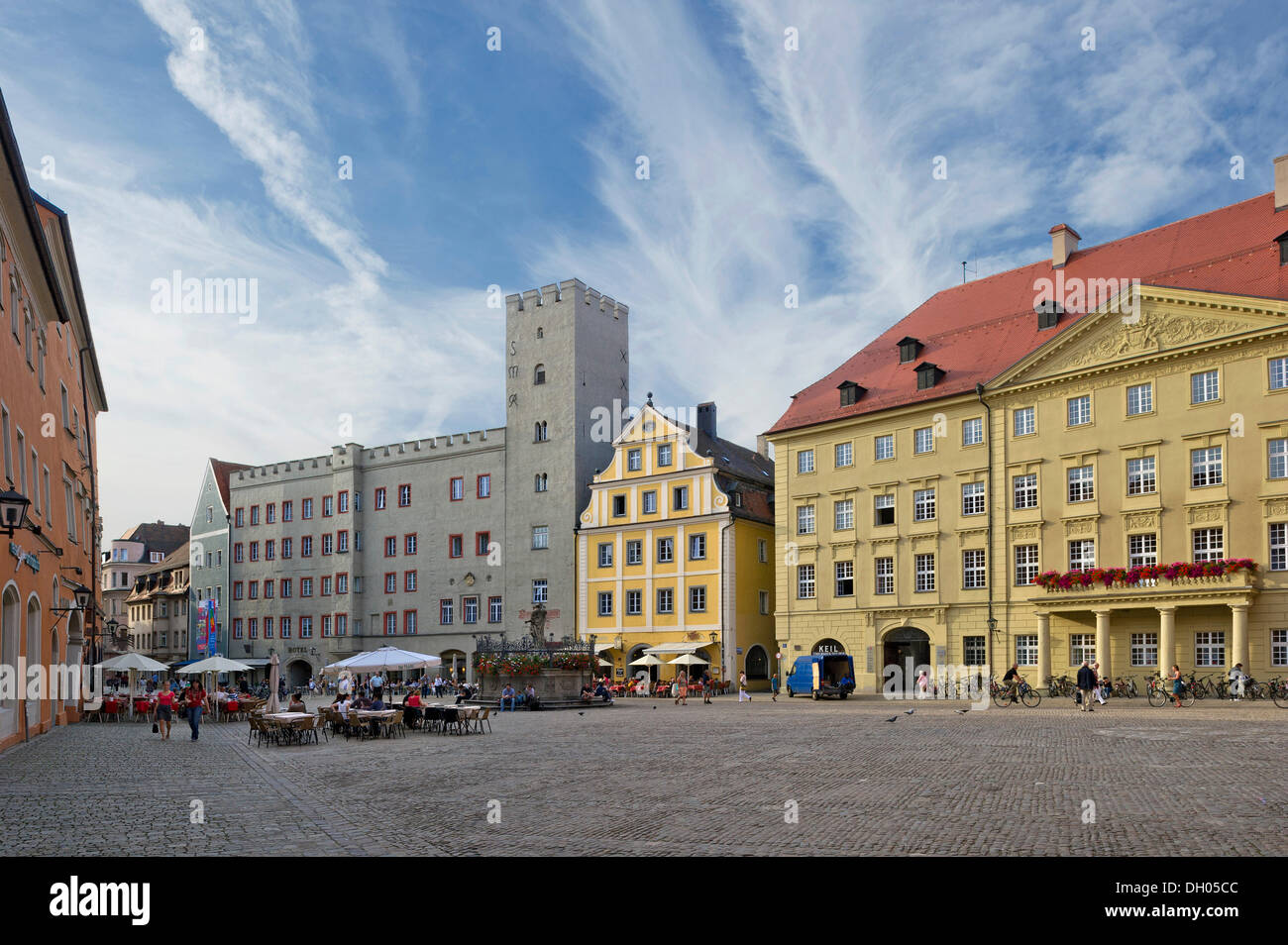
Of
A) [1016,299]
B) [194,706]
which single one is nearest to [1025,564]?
[1016,299]

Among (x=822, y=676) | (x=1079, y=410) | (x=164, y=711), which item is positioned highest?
(x=1079, y=410)

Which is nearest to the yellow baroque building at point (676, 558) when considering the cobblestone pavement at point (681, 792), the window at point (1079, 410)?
the window at point (1079, 410)

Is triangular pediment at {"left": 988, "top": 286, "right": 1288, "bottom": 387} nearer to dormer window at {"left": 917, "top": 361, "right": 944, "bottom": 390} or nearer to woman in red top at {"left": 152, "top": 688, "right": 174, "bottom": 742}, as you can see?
dormer window at {"left": 917, "top": 361, "right": 944, "bottom": 390}

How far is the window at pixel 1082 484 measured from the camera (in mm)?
41406

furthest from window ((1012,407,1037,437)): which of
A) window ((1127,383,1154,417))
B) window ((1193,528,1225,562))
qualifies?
window ((1193,528,1225,562))

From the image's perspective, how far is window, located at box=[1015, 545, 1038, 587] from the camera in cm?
4291

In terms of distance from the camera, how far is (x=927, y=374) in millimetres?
47219

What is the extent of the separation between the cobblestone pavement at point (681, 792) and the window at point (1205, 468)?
14.3 metres

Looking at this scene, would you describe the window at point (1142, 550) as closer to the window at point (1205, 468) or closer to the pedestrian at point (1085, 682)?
the window at point (1205, 468)

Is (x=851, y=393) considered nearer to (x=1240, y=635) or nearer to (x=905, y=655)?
(x=905, y=655)

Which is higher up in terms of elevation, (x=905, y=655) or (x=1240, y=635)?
(x=1240, y=635)

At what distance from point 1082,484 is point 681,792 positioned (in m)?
32.4

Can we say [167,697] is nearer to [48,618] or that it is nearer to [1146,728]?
[48,618]

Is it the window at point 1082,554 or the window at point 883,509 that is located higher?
the window at point 883,509
